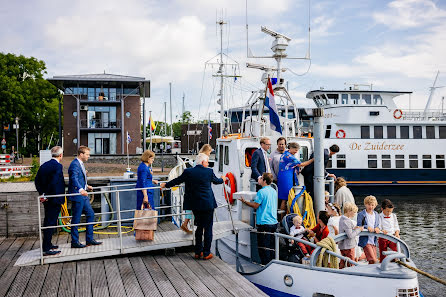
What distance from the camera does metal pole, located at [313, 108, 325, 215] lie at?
7750mm

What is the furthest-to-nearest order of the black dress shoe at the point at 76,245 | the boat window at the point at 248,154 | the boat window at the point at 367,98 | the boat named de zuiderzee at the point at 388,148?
the boat window at the point at 367,98, the boat named de zuiderzee at the point at 388,148, the boat window at the point at 248,154, the black dress shoe at the point at 76,245

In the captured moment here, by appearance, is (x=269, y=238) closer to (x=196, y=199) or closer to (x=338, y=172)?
(x=196, y=199)

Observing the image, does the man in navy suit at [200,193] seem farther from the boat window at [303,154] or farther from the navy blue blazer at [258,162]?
the boat window at [303,154]

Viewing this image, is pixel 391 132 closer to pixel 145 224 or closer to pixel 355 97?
pixel 355 97

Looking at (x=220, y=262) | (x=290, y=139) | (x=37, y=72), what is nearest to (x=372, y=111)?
(x=290, y=139)

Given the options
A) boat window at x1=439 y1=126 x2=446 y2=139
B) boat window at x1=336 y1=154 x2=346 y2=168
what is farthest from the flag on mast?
boat window at x1=439 y1=126 x2=446 y2=139

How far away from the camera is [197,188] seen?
6.61 metres

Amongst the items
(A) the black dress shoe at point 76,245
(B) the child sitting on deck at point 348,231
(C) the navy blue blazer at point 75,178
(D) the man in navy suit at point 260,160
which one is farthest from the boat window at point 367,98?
(A) the black dress shoe at point 76,245

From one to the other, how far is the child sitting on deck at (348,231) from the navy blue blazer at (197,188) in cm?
226

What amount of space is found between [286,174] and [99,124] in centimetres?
4100

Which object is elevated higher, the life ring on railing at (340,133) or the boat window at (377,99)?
the boat window at (377,99)

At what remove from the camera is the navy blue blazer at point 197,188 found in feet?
21.6

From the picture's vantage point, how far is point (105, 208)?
9.84m

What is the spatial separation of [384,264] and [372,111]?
83.1 ft
